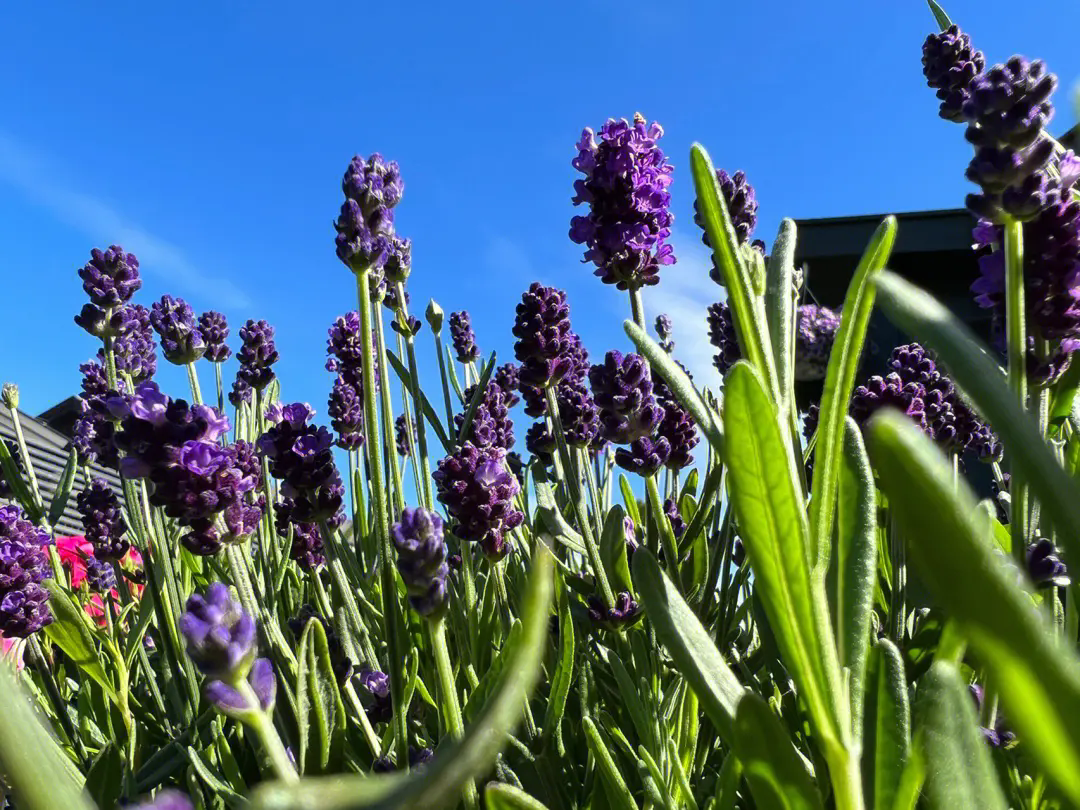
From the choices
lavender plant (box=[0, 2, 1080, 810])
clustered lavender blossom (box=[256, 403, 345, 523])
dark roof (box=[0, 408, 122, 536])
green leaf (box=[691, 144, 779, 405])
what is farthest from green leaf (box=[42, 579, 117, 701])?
dark roof (box=[0, 408, 122, 536])

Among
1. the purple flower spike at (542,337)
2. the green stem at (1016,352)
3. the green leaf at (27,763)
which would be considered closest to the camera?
the green leaf at (27,763)

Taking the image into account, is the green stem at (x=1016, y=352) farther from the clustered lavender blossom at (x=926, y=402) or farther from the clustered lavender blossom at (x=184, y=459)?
the clustered lavender blossom at (x=184, y=459)

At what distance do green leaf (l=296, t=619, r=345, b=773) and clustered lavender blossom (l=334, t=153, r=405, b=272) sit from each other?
580 millimetres

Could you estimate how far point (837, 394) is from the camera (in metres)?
0.75

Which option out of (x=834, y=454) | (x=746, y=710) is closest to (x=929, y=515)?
(x=746, y=710)

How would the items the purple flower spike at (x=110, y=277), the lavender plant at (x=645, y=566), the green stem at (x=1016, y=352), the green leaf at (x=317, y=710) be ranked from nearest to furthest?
the lavender plant at (x=645, y=566) < the green stem at (x=1016, y=352) < the green leaf at (x=317, y=710) < the purple flower spike at (x=110, y=277)

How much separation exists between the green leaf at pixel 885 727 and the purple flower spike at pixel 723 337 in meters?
0.62

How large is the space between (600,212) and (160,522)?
1160 millimetres

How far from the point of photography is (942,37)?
1.63m

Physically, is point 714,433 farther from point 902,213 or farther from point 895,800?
point 902,213

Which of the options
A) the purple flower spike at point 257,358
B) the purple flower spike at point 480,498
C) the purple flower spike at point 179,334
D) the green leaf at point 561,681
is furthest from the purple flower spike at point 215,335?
the green leaf at point 561,681

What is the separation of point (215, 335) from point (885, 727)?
2772 mm

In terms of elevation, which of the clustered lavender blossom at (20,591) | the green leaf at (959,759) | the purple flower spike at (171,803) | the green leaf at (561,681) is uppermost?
the clustered lavender blossom at (20,591)

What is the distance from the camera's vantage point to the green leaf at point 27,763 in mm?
279
